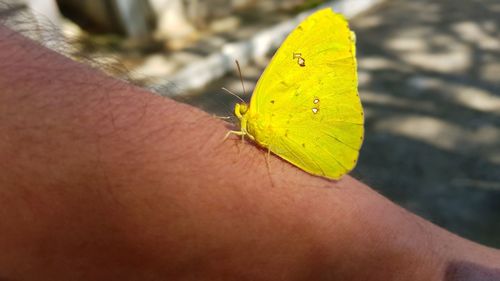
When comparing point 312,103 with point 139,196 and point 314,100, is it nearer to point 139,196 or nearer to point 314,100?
point 314,100

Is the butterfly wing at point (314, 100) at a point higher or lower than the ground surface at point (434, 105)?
higher

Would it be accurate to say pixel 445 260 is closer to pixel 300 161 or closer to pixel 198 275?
pixel 300 161

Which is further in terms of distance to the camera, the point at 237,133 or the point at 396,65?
the point at 396,65

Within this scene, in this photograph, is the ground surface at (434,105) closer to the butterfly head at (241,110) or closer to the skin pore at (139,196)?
the butterfly head at (241,110)

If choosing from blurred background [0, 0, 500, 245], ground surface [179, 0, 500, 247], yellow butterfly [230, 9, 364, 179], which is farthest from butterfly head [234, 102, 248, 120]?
blurred background [0, 0, 500, 245]

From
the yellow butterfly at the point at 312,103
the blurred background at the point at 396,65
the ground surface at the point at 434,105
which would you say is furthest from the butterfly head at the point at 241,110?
the blurred background at the point at 396,65

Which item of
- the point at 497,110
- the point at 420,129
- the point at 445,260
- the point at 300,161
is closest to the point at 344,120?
the point at 300,161

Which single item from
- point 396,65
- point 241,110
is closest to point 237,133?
point 241,110
